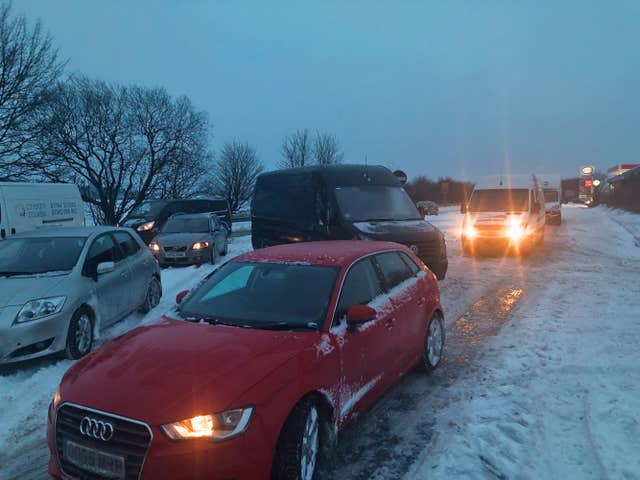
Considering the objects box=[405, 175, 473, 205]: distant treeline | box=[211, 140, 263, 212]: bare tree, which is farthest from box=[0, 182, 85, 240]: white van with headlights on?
box=[405, 175, 473, 205]: distant treeline

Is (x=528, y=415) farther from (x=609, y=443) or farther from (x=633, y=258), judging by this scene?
(x=633, y=258)

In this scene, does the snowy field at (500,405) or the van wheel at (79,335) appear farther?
the van wheel at (79,335)

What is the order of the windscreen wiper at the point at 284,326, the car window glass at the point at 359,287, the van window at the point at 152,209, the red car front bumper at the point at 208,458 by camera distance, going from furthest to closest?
the van window at the point at 152,209 → the car window glass at the point at 359,287 → the windscreen wiper at the point at 284,326 → the red car front bumper at the point at 208,458

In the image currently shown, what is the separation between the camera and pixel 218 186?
170 feet

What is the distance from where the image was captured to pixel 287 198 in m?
9.99

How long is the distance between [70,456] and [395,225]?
6958 millimetres

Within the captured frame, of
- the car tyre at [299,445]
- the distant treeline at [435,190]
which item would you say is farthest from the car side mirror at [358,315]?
the distant treeline at [435,190]

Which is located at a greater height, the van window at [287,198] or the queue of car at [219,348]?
the van window at [287,198]

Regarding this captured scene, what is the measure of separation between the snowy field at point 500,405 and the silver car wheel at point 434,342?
0.54 ft

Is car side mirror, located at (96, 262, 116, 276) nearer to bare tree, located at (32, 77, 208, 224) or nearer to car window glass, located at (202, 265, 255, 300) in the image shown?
car window glass, located at (202, 265, 255, 300)

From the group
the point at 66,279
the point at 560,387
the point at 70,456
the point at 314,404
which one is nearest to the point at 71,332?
the point at 66,279

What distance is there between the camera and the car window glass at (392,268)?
4.79 m

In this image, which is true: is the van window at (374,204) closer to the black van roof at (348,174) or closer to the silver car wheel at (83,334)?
the black van roof at (348,174)

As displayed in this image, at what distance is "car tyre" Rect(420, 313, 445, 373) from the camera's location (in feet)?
17.0
